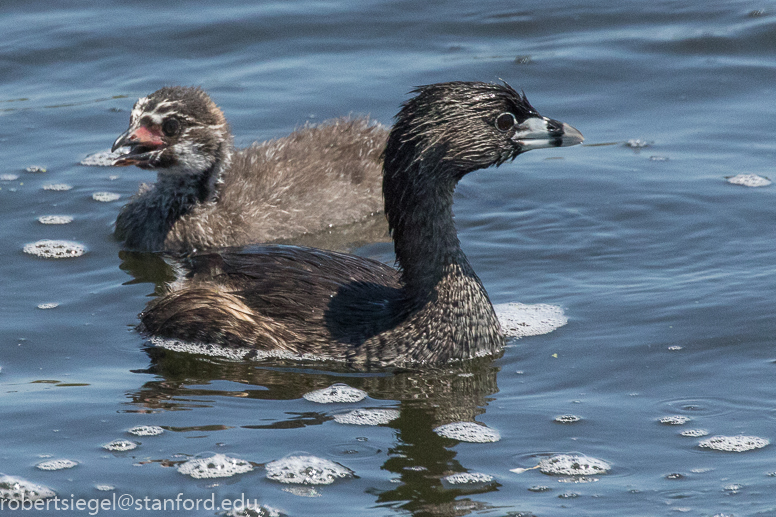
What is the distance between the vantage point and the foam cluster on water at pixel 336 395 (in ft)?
23.7

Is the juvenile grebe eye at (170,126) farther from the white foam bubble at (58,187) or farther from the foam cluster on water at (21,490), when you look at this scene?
the foam cluster on water at (21,490)

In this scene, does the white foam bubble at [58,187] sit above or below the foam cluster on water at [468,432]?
above

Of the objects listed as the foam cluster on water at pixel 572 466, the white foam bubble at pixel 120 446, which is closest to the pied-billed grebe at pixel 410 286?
the white foam bubble at pixel 120 446

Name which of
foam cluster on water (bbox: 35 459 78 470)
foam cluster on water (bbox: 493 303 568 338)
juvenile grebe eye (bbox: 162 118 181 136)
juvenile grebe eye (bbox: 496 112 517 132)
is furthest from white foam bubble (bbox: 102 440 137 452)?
juvenile grebe eye (bbox: 162 118 181 136)

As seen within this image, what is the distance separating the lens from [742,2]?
15.2 metres

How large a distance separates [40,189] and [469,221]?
4030 millimetres

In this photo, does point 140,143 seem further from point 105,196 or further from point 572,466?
point 572,466

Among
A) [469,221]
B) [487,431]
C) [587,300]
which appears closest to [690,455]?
[487,431]

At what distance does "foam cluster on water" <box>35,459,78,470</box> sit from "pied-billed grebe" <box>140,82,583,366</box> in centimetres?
163

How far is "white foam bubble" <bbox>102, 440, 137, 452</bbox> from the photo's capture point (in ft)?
21.7

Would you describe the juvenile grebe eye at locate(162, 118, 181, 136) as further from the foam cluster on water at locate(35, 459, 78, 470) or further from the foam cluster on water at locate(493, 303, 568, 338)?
the foam cluster on water at locate(35, 459, 78, 470)

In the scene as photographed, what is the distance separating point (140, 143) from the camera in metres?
9.78

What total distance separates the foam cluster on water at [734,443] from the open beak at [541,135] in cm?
215

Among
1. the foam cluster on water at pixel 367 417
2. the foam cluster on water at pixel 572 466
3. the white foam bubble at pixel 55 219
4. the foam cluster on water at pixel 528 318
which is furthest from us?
the white foam bubble at pixel 55 219
